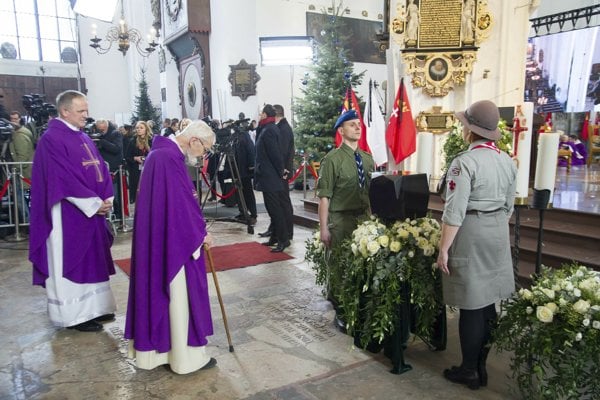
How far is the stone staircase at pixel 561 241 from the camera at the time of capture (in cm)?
446

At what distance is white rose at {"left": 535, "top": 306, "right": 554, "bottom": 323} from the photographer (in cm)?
227

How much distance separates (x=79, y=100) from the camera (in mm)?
3715

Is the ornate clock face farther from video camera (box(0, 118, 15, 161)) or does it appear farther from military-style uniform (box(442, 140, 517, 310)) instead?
military-style uniform (box(442, 140, 517, 310))

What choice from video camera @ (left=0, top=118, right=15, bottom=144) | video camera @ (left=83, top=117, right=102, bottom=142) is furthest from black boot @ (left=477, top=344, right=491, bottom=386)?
video camera @ (left=0, top=118, right=15, bottom=144)

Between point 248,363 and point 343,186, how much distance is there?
1487 millimetres

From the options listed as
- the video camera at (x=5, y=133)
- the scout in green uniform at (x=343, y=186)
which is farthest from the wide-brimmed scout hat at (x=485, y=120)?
the video camera at (x=5, y=133)

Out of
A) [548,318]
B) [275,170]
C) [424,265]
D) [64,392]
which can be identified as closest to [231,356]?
[64,392]

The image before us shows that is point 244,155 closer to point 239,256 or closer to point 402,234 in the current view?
point 239,256

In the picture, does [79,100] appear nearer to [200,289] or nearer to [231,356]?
[200,289]

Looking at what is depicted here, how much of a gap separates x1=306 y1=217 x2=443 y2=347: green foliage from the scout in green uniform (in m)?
0.43

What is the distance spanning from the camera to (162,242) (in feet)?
9.52

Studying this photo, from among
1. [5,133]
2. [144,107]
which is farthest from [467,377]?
[144,107]

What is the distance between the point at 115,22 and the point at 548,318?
916 inches

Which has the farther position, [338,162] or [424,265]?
[338,162]
